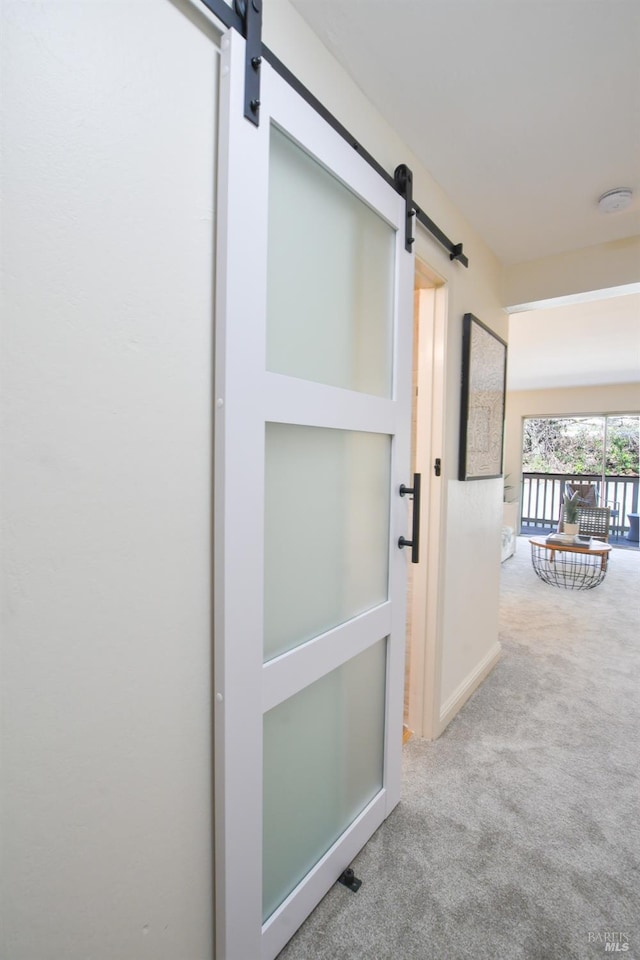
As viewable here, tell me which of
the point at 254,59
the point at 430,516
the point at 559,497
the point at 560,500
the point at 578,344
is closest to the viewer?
the point at 254,59

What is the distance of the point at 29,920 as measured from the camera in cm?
70

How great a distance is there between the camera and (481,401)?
2.39m

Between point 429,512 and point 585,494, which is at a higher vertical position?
point 429,512

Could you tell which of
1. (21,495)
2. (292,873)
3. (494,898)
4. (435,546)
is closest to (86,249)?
(21,495)

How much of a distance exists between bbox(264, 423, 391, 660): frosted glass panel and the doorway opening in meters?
0.60

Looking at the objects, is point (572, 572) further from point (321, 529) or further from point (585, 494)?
point (321, 529)

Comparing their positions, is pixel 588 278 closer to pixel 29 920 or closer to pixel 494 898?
pixel 494 898

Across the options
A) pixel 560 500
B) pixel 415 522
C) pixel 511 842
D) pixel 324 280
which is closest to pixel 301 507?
pixel 415 522

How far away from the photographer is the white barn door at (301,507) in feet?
3.10

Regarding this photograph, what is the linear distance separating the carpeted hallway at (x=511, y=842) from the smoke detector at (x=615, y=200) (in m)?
2.45

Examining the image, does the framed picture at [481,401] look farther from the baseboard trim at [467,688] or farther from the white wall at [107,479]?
the white wall at [107,479]

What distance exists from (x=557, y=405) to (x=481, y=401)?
5.78m

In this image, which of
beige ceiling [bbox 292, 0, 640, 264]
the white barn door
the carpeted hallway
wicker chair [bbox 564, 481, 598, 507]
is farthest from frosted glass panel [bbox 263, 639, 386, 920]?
wicker chair [bbox 564, 481, 598, 507]

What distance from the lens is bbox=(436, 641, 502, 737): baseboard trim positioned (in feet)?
7.09
